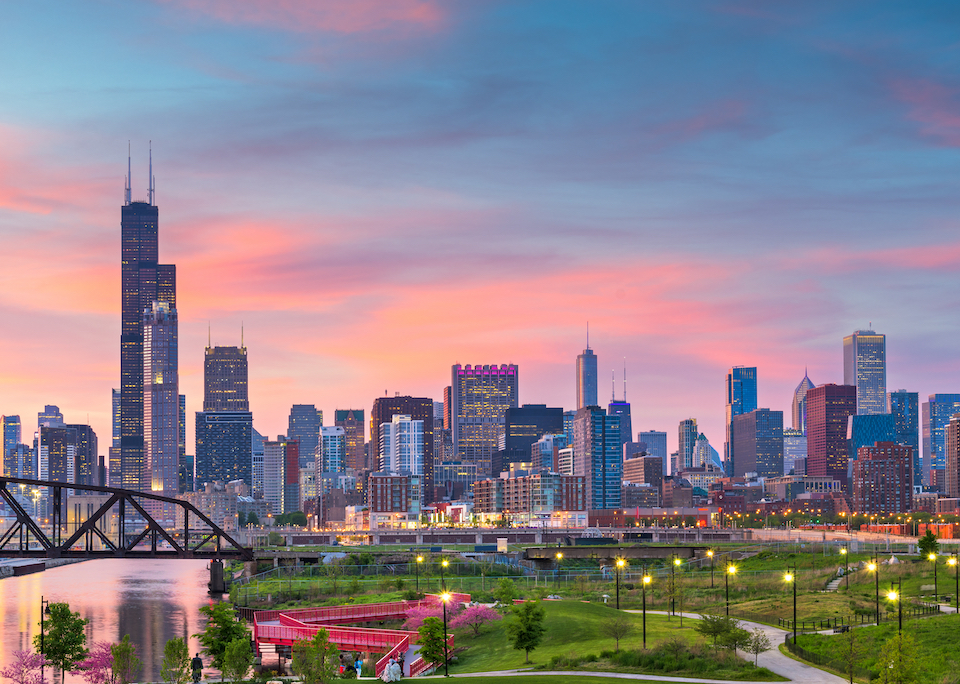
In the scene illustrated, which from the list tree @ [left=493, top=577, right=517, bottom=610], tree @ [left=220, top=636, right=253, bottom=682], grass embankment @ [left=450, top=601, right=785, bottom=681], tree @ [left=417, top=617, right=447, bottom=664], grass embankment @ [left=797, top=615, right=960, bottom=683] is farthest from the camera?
tree @ [left=493, top=577, right=517, bottom=610]

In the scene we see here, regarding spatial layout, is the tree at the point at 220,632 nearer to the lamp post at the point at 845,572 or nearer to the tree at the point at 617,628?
the tree at the point at 617,628

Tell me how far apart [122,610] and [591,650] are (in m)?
80.9

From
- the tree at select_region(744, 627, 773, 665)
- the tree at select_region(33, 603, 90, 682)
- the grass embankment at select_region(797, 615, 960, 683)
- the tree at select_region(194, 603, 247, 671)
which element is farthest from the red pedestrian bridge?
the grass embankment at select_region(797, 615, 960, 683)

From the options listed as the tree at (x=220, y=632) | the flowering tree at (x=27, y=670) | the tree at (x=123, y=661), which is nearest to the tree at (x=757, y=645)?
the tree at (x=220, y=632)

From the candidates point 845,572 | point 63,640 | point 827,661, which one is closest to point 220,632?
point 63,640

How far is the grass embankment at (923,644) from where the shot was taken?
58.2 meters

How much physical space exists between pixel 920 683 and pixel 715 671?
10.3 m

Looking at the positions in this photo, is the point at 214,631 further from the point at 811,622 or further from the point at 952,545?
the point at 952,545

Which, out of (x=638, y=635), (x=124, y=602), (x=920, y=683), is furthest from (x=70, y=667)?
(x=124, y=602)

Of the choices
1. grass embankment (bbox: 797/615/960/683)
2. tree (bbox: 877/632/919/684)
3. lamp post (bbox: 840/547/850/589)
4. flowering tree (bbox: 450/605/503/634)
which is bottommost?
lamp post (bbox: 840/547/850/589)

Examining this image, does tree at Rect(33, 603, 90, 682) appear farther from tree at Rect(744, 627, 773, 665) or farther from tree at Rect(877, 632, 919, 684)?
tree at Rect(877, 632, 919, 684)

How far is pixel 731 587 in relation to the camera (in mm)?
114812

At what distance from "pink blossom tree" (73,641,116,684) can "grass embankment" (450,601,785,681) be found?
2119cm

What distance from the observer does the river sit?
317 ft
